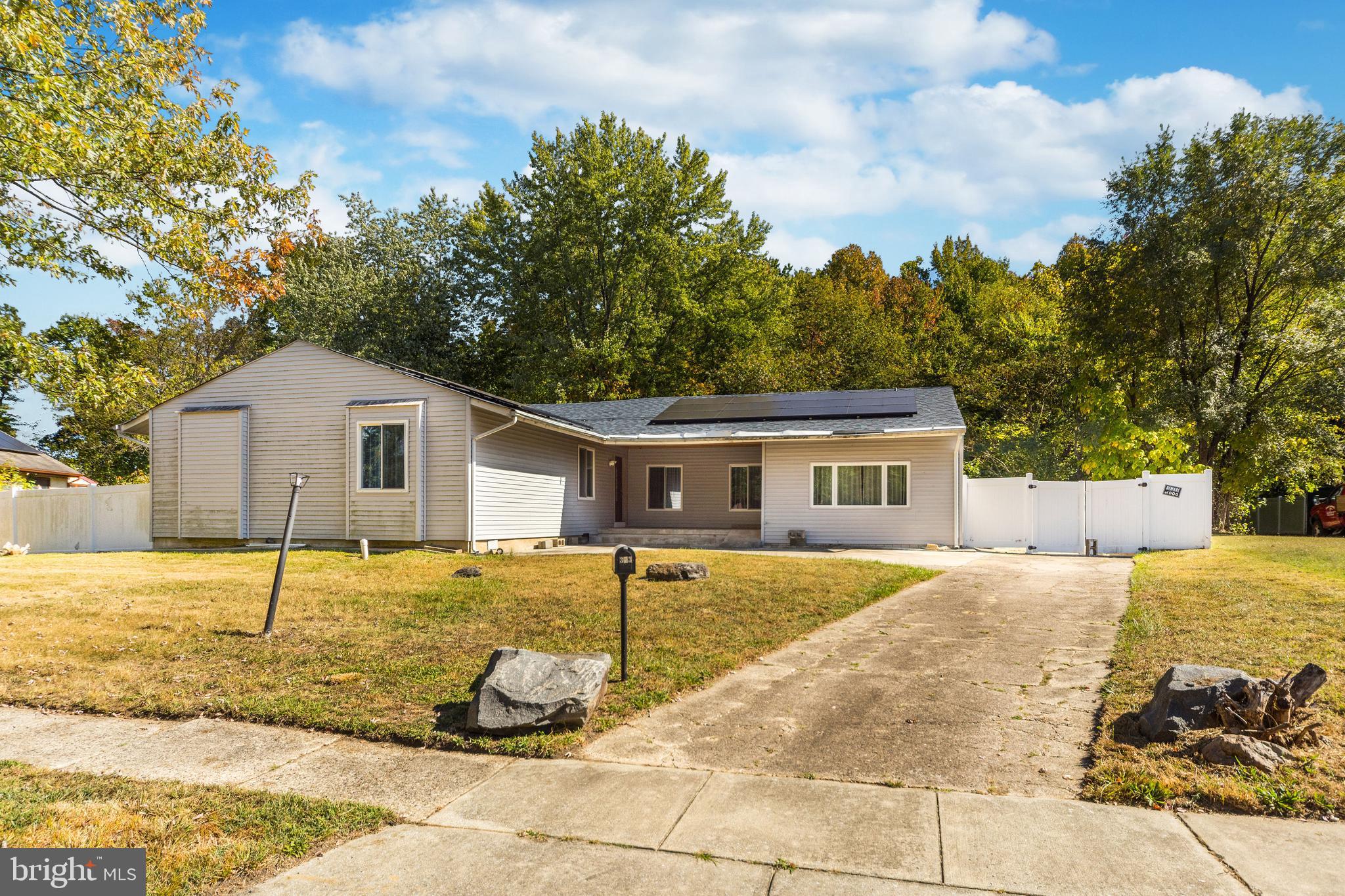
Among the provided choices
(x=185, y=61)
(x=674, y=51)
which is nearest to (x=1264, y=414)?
(x=674, y=51)

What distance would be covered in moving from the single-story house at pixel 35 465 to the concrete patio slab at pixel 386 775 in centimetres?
2749

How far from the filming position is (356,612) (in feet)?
28.9

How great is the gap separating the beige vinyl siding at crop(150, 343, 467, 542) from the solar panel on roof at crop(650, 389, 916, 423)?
7.17 meters

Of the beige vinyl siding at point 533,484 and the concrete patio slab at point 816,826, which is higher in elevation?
the beige vinyl siding at point 533,484

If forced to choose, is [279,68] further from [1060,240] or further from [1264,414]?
[1060,240]

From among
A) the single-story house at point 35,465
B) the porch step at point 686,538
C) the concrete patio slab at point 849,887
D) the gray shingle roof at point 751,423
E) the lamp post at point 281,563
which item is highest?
the gray shingle roof at point 751,423

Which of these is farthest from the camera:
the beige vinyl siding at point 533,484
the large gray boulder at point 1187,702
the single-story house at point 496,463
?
the beige vinyl siding at point 533,484

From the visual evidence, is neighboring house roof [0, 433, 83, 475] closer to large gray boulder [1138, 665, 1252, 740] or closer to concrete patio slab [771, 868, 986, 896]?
concrete patio slab [771, 868, 986, 896]

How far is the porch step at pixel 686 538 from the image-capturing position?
20281mm

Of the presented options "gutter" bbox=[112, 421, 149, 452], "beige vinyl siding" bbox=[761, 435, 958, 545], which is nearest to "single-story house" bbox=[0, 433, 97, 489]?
"gutter" bbox=[112, 421, 149, 452]

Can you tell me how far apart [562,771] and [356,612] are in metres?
5.52

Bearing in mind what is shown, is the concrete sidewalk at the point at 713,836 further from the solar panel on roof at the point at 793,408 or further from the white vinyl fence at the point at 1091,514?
the solar panel on roof at the point at 793,408

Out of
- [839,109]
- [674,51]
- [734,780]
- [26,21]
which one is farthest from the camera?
[839,109]

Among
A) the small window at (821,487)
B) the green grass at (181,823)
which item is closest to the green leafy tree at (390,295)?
the small window at (821,487)
